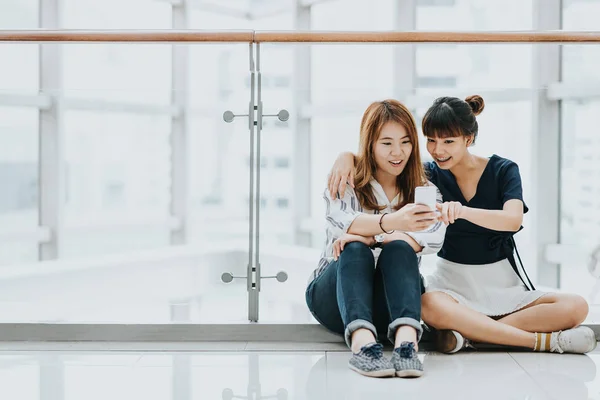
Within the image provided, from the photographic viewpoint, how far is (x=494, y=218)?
1.70 meters

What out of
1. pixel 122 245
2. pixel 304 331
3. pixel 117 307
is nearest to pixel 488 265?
pixel 304 331

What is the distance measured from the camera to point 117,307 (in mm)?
2055

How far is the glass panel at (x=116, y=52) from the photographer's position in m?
4.09

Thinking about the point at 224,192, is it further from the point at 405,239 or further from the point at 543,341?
the point at 543,341

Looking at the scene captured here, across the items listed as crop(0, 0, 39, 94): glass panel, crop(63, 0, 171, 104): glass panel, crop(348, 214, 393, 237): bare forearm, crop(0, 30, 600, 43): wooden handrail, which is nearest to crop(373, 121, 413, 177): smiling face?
crop(348, 214, 393, 237): bare forearm

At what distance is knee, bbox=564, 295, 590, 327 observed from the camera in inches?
68.6

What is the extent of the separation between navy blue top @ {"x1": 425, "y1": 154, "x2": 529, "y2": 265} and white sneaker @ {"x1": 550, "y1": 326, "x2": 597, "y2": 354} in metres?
0.28

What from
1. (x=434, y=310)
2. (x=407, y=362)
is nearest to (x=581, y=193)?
(x=434, y=310)

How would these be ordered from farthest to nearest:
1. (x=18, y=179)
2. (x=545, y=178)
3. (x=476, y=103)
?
(x=18, y=179)
(x=545, y=178)
(x=476, y=103)

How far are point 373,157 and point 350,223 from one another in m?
0.24

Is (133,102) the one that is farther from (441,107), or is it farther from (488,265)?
(488,265)

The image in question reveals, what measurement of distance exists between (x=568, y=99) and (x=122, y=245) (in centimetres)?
191

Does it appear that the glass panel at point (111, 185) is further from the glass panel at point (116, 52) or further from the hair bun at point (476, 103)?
the hair bun at point (476, 103)

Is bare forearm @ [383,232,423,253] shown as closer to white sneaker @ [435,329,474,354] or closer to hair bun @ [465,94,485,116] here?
white sneaker @ [435,329,474,354]
